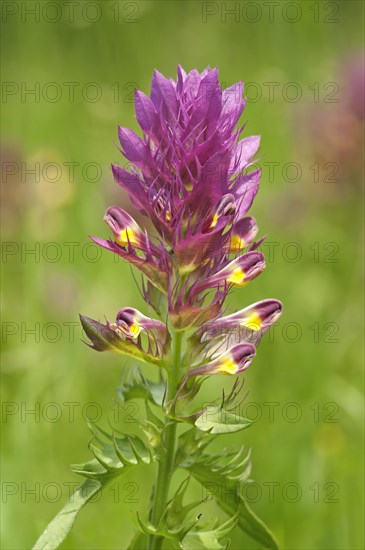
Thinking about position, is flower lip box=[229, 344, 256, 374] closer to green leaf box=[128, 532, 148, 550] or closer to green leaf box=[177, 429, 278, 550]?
green leaf box=[177, 429, 278, 550]

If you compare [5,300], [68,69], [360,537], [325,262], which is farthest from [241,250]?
[68,69]

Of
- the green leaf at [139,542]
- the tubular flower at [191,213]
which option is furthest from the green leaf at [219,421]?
the green leaf at [139,542]

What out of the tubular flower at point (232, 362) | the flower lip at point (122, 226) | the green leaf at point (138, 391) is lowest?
the green leaf at point (138, 391)

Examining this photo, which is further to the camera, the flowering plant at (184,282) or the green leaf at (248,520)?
the green leaf at (248,520)

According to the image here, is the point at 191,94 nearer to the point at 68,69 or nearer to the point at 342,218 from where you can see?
the point at 342,218

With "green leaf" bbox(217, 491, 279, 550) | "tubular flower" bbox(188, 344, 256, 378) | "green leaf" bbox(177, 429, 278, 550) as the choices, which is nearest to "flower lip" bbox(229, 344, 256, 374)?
"tubular flower" bbox(188, 344, 256, 378)

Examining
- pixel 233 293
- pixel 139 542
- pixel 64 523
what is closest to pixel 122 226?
pixel 64 523

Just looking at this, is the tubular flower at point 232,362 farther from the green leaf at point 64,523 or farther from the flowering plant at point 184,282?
the green leaf at point 64,523
